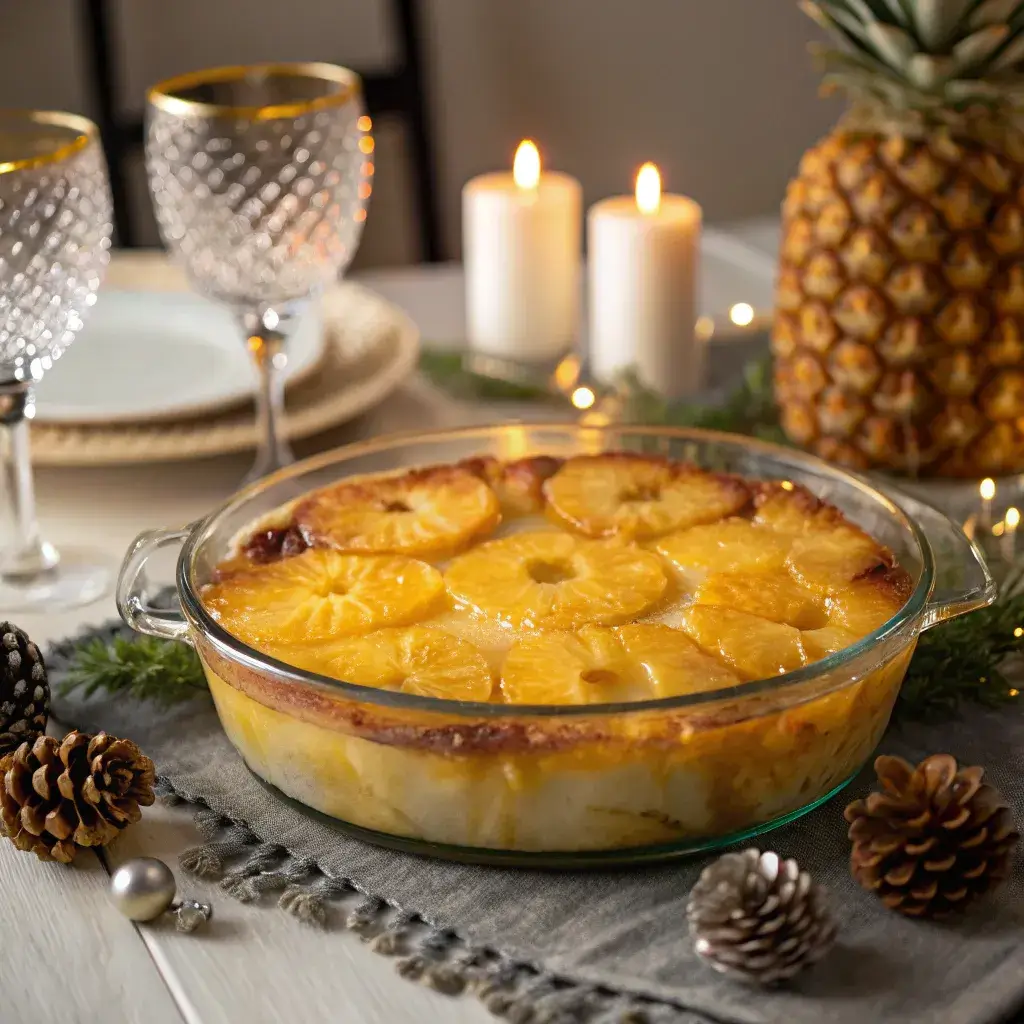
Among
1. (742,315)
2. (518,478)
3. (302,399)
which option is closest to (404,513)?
(518,478)

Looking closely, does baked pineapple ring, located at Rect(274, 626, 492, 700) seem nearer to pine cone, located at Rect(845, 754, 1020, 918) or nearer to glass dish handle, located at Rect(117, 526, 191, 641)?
glass dish handle, located at Rect(117, 526, 191, 641)

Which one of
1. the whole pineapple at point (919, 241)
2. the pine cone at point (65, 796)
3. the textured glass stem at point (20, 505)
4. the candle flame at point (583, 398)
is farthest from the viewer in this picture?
the candle flame at point (583, 398)

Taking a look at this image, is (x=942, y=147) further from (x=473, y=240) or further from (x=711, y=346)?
(x=473, y=240)

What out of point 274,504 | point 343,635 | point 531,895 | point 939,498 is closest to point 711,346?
point 939,498

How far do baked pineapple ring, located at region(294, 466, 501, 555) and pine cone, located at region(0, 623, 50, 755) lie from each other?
0.75 feet

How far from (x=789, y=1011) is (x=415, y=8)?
3016mm

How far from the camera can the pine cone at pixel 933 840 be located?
0.84 metres

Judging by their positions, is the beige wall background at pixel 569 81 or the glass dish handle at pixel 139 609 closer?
the glass dish handle at pixel 139 609

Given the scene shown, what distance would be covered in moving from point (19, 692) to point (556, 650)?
391 millimetres

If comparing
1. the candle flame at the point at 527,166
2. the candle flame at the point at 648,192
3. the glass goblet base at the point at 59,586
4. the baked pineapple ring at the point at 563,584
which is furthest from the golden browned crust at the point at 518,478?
the candle flame at the point at 527,166

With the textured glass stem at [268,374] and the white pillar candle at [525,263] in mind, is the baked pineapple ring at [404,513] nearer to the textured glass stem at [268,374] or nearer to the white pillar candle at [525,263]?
the textured glass stem at [268,374]

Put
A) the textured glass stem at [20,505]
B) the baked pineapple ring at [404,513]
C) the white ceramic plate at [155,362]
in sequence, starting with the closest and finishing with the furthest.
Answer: the baked pineapple ring at [404,513]
the textured glass stem at [20,505]
the white ceramic plate at [155,362]

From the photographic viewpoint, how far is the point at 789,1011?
0.78 metres

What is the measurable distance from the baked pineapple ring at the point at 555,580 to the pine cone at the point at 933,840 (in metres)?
0.24
